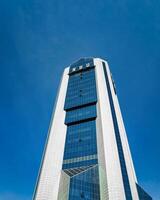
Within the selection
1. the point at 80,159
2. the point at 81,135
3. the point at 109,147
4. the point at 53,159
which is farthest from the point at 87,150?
the point at 53,159

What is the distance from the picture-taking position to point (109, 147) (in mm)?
70250

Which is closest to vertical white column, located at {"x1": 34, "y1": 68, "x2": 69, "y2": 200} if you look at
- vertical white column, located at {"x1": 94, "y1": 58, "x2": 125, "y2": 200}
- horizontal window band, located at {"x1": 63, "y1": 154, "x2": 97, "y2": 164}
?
horizontal window band, located at {"x1": 63, "y1": 154, "x2": 97, "y2": 164}

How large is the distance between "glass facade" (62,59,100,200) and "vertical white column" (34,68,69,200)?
2.18 metres

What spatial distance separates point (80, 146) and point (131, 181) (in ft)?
72.0

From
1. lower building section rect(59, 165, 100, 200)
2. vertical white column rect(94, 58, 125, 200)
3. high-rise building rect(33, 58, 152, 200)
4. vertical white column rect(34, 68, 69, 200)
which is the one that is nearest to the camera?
vertical white column rect(94, 58, 125, 200)

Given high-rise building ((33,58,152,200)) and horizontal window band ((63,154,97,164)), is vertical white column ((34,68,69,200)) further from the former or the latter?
horizontal window band ((63,154,97,164))

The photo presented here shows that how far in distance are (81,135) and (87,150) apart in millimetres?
8897

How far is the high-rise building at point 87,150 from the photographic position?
59406 millimetres

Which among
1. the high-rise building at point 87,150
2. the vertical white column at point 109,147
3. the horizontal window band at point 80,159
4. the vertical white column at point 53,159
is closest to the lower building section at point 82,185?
the high-rise building at point 87,150

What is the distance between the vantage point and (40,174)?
2721 inches

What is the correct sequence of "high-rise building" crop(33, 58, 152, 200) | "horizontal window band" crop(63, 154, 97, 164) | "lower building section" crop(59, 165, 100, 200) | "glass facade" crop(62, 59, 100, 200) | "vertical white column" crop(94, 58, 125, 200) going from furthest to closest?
"horizontal window band" crop(63, 154, 97, 164) → "glass facade" crop(62, 59, 100, 200) → "high-rise building" crop(33, 58, 152, 200) → "lower building section" crop(59, 165, 100, 200) → "vertical white column" crop(94, 58, 125, 200)

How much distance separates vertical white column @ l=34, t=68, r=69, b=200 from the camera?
200ft

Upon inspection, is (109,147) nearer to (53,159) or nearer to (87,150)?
(87,150)

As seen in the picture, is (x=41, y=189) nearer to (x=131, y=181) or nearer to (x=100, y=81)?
(x=131, y=181)
